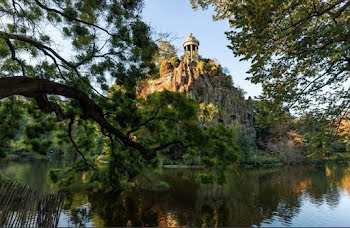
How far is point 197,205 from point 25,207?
581cm

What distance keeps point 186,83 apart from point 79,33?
25.5 metres

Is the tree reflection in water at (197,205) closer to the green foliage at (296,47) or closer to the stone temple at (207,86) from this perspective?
the green foliage at (296,47)

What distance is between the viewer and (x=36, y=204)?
410 centimetres

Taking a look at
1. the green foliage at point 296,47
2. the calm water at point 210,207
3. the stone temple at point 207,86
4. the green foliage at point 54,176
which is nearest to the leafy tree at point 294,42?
the green foliage at point 296,47

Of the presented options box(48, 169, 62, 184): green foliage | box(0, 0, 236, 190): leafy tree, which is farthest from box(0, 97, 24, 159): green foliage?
box(48, 169, 62, 184): green foliage

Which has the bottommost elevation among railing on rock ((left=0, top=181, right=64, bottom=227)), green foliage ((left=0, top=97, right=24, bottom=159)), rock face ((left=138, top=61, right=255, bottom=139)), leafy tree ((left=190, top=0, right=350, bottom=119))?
railing on rock ((left=0, top=181, right=64, bottom=227))

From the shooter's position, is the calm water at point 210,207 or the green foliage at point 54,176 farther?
the calm water at point 210,207

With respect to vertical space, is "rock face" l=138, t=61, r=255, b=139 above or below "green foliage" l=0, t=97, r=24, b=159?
above

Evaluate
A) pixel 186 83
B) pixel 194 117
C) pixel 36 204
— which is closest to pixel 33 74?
pixel 36 204

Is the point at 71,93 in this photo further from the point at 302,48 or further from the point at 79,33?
the point at 302,48

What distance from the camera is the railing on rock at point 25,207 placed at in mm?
3523

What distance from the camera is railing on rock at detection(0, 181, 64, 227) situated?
3.52 meters

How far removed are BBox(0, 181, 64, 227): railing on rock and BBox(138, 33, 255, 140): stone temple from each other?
2390 cm

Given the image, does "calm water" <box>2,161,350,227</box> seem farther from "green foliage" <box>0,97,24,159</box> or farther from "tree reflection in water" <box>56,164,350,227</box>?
"green foliage" <box>0,97,24,159</box>
